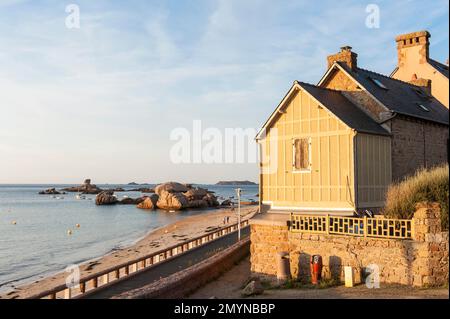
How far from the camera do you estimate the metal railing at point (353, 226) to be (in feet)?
45.8

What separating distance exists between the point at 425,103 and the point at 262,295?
15.5m

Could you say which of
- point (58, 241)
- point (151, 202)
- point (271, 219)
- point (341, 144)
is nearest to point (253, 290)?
point (271, 219)

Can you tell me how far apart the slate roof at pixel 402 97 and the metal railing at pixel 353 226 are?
6544mm

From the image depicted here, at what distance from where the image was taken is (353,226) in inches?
598

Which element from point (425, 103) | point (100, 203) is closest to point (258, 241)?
point (425, 103)

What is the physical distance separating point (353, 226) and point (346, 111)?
599 cm

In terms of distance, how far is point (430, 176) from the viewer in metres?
14.5

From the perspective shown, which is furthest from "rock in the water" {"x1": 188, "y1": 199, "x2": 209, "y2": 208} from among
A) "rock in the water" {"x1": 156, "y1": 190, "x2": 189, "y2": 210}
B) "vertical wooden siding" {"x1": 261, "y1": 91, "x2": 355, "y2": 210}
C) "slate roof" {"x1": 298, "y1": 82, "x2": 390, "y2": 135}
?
"slate roof" {"x1": 298, "y1": 82, "x2": 390, "y2": 135}

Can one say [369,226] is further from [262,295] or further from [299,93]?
[299,93]

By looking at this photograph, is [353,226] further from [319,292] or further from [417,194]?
[319,292]

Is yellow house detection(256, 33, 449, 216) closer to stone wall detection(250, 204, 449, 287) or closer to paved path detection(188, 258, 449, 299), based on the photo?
stone wall detection(250, 204, 449, 287)

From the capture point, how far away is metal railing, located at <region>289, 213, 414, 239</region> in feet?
45.8

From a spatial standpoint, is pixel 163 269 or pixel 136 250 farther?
pixel 136 250

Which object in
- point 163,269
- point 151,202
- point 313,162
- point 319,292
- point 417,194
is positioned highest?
point 313,162
